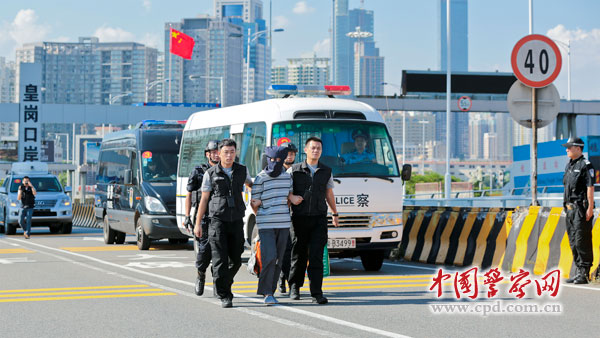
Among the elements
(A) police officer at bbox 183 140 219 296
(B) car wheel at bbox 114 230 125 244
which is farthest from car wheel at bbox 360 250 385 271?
(B) car wheel at bbox 114 230 125 244

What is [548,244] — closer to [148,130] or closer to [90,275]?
[90,275]

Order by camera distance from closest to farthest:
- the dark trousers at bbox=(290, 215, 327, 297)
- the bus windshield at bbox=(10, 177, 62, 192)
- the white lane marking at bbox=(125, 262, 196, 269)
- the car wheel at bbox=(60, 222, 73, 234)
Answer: the dark trousers at bbox=(290, 215, 327, 297)
the white lane marking at bbox=(125, 262, 196, 269)
the car wheel at bbox=(60, 222, 73, 234)
the bus windshield at bbox=(10, 177, 62, 192)

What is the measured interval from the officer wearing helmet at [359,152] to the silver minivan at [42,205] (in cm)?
1651

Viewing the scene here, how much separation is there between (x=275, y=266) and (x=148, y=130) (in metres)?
11.1

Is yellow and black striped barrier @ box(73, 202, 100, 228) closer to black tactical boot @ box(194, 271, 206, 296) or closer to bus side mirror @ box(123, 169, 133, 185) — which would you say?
bus side mirror @ box(123, 169, 133, 185)

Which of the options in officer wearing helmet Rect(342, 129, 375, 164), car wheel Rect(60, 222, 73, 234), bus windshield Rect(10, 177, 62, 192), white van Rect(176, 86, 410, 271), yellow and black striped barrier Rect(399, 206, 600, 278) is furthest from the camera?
bus windshield Rect(10, 177, 62, 192)

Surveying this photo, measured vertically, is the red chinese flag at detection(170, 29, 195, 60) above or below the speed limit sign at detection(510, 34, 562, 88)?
above

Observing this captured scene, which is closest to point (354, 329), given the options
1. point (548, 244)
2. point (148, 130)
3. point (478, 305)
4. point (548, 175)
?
point (478, 305)

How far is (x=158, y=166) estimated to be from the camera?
2067 centimetres

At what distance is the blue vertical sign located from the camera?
52.0 m

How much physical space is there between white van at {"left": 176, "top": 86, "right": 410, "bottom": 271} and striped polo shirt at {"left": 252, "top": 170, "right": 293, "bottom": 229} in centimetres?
346

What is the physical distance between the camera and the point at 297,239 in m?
11.0

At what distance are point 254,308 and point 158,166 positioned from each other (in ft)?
35.3

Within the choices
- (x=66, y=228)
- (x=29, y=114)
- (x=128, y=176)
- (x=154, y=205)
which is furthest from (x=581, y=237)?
(x=29, y=114)
